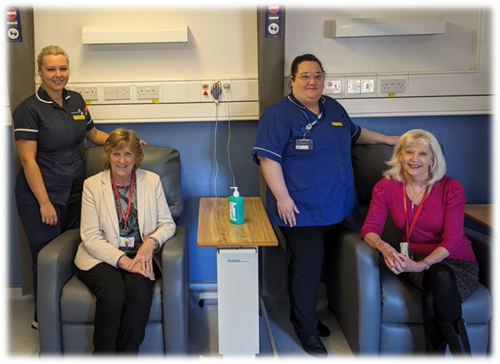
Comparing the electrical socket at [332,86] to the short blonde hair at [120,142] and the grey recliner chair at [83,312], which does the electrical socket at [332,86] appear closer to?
the short blonde hair at [120,142]

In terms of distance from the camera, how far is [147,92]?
114 inches

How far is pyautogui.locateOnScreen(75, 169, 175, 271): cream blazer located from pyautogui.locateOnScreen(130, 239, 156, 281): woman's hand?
67mm

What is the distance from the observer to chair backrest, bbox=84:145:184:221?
2670mm

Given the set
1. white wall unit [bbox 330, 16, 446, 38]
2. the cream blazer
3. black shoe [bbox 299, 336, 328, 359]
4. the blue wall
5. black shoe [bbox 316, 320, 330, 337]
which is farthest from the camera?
the blue wall

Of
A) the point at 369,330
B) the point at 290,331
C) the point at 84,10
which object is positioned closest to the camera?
the point at 369,330

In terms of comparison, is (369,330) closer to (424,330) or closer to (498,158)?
(424,330)

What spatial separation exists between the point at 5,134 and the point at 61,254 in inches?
45.6

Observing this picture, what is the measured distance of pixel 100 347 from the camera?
81.3 inches

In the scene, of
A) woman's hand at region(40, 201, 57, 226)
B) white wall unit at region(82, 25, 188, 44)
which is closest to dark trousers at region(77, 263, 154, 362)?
woman's hand at region(40, 201, 57, 226)

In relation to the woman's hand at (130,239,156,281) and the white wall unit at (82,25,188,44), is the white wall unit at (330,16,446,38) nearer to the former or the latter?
the white wall unit at (82,25,188,44)

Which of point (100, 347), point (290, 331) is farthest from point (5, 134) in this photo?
point (290, 331)

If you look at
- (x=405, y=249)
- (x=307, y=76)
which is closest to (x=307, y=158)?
(x=307, y=76)

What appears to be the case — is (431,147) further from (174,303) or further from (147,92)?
(147,92)

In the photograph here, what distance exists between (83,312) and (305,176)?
1.22 meters
